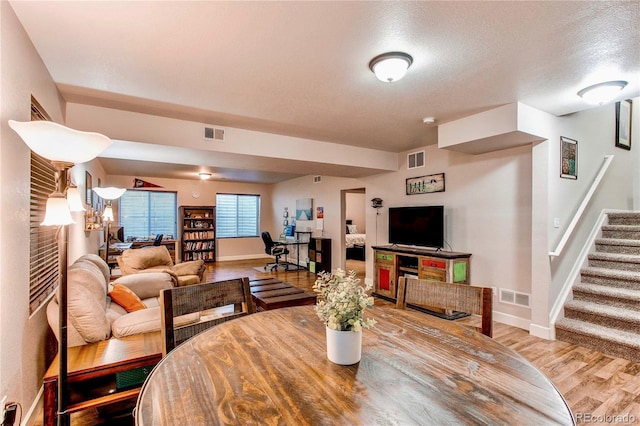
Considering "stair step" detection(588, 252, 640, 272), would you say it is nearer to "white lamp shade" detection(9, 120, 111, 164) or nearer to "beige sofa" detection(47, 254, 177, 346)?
"beige sofa" detection(47, 254, 177, 346)

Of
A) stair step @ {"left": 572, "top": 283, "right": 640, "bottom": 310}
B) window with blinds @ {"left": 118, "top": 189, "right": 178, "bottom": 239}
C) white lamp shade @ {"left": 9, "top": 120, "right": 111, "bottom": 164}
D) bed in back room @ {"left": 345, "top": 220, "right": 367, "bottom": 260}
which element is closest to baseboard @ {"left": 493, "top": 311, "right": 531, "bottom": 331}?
stair step @ {"left": 572, "top": 283, "right": 640, "bottom": 310}

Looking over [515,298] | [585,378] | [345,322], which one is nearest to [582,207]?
[515,298]

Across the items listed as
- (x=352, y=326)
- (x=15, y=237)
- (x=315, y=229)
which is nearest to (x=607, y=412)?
(x=352, y=326)

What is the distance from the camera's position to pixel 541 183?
3475 mm

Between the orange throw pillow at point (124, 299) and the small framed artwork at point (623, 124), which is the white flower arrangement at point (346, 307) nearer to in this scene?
the orange throw pillow at point (124, 299)

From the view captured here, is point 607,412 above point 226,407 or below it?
below

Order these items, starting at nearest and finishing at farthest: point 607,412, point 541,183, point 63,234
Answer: point 63,234
point 607,412
point 541,183

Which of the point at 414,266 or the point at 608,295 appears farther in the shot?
the point at 414,266

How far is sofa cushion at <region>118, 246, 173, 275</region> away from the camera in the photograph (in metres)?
4.17

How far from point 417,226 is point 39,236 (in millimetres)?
4345

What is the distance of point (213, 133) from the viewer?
3.80 metres

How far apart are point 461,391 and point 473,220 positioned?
373cm

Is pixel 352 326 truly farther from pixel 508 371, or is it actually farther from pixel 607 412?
pixel 607 412

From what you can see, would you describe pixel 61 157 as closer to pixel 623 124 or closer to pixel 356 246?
pixel 623 124
